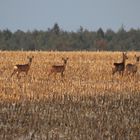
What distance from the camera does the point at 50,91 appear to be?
16875 mm

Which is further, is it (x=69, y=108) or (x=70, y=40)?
(x=70, y=40)

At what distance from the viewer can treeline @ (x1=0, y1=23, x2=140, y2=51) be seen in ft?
277

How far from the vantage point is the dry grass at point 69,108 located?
11.4m

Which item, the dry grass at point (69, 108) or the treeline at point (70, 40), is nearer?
the dry grass at point (69, 108)

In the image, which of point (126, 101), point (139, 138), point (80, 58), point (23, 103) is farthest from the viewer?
point (80, 58)

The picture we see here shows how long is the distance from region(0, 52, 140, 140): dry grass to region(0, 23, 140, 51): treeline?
202 ft

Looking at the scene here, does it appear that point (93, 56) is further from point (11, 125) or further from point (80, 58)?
point (11, 125)

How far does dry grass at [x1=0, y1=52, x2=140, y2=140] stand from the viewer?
1140 cm

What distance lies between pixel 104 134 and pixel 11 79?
385 inches

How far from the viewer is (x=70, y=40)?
3494 inches

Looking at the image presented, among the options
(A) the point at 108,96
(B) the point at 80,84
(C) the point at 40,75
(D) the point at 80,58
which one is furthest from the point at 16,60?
(A) the point at 108,96

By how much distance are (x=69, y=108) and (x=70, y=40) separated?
7506cm

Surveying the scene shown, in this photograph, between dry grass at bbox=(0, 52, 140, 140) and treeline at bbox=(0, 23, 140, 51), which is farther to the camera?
treeline at bbox=(0, 23, 140, 51)

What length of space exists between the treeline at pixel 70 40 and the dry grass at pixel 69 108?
202 feet
